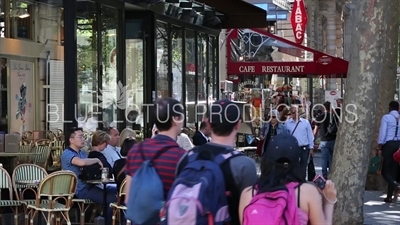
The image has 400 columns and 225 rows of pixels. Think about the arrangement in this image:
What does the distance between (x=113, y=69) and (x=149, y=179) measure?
1056 cm

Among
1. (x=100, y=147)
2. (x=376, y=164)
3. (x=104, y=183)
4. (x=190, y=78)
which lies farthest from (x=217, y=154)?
(x=190, y=78)

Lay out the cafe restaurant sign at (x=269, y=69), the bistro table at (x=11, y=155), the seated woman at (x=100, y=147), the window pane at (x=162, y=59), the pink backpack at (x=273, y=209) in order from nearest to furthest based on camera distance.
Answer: the pink backpack at (x=273, y=209), the seated woman at (x=100, y=147), the bistro table at (x=11, y=155), the window pane at (x=162, y=59), the cafe restaurant sign at (x=269, y=69)

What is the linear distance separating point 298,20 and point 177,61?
18016 millimetres

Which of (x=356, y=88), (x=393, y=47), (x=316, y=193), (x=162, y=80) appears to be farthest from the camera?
(x=162, y=80)

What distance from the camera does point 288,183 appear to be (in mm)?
4562

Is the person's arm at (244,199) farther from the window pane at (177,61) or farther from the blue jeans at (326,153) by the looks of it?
the window pane at (177,61)

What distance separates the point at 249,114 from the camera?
73.6 feet

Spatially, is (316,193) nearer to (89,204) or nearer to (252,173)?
(252,173)

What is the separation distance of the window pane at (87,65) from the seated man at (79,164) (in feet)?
9.22

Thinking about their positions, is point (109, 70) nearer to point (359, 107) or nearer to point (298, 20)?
point (359, 107)

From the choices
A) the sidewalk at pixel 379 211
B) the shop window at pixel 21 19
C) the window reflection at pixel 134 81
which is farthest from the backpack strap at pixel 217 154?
the window reflection at pixel 134 81

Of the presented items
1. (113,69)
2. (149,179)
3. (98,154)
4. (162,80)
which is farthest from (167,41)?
(149,179)

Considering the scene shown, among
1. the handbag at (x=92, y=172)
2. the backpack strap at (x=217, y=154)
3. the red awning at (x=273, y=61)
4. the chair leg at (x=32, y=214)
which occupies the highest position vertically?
the red awning at (x=273, y=61)

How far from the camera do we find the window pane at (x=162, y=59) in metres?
18.0
